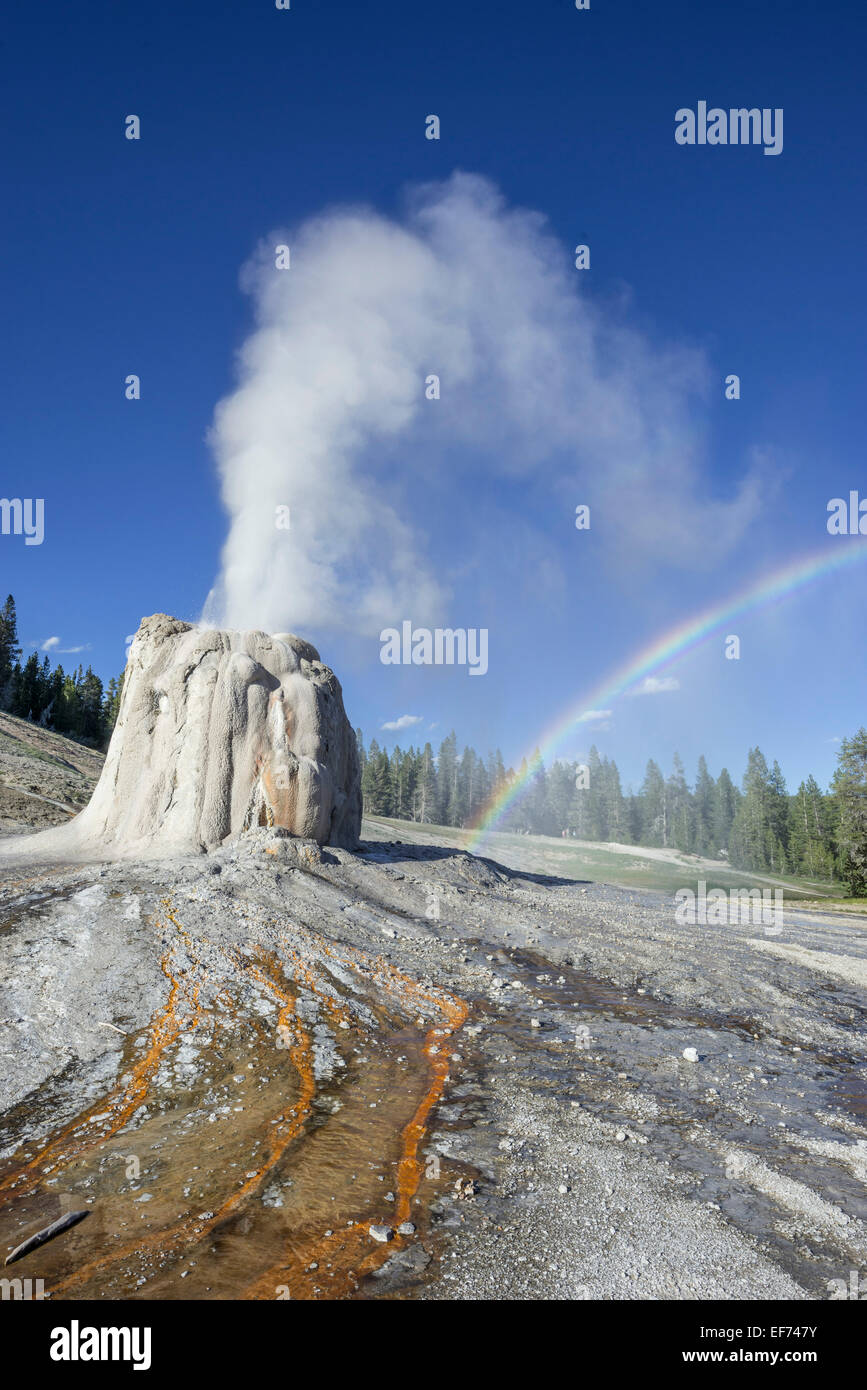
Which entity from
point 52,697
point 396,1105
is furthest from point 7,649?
point 396,1105

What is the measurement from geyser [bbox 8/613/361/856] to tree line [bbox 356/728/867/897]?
40110 millimetres

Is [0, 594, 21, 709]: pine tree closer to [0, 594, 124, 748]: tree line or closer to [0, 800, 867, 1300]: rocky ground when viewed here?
[0, 594, 124, 748]: tree line

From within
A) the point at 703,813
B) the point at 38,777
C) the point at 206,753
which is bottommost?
the point at 703,813

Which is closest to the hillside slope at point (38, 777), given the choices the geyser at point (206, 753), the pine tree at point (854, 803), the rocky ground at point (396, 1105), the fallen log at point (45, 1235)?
the geyser at point (206, 753)

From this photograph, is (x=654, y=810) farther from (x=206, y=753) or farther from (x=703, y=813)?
(x=206, y=753)

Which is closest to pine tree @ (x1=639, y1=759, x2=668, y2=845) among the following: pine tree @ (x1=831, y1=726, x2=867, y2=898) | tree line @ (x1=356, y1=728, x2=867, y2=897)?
tree line @ (x1=356, y1=728, x2=867, y2=897)

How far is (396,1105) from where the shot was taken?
861 centimetres

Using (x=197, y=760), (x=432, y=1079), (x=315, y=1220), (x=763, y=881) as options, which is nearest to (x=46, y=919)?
(x=197, y=760)

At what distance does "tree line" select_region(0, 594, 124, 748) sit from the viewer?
258 feet

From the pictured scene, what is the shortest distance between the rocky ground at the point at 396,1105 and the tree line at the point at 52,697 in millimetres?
69709

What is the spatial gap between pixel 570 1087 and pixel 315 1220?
4.59m

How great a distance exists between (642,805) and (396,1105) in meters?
121
